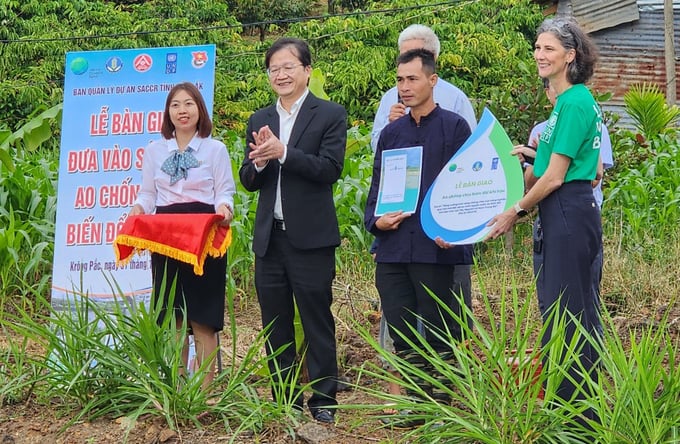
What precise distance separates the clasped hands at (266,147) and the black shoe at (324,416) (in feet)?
3.77

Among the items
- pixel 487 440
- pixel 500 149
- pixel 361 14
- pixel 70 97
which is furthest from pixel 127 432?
pixel 361 14

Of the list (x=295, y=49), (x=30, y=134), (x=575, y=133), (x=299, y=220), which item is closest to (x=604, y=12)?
(x=30, y=134)

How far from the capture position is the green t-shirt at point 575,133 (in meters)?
4.22

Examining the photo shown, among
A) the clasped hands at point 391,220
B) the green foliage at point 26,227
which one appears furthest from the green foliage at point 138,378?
the green foliage at point 26,227

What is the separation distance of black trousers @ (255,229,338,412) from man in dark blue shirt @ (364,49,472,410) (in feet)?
0.92

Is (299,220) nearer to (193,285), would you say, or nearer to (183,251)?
(183,251)

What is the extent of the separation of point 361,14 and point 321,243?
14012mm

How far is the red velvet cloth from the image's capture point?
15.9 feet

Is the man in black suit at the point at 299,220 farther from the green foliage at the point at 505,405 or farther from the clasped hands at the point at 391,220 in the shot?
the green foliage at the point at 505,405

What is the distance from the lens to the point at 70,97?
6141mm

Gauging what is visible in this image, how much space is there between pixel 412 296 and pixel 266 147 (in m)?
0.98

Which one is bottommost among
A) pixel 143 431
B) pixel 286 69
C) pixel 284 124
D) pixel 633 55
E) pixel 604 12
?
pixel 143 431

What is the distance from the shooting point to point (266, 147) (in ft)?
15.0

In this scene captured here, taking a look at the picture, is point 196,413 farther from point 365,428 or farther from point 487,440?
point 487,440
